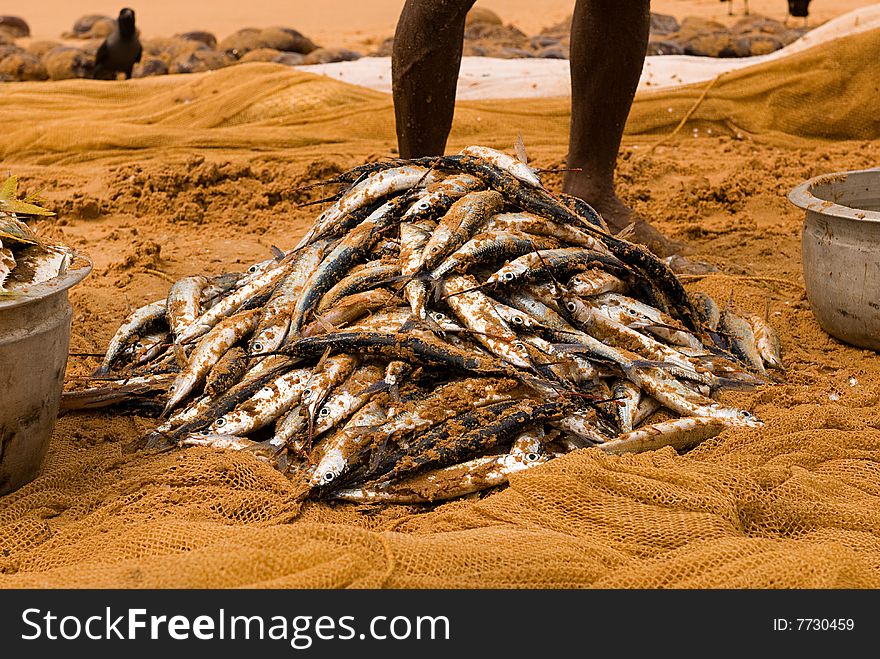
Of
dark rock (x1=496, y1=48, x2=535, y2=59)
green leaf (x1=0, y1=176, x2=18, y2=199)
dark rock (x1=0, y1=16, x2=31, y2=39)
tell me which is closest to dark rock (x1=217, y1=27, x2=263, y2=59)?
dark rock (x1=496, y1=48, x2=535, y2=59)

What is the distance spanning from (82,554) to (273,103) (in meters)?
6.39

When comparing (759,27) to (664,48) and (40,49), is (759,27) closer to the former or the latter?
(664,48)

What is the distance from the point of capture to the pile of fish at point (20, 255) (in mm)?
2783

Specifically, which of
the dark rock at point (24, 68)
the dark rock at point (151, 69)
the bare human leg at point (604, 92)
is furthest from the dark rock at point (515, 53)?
the bare human leg at point (604, 92)

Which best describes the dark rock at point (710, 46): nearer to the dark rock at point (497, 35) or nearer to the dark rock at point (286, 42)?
the dark rock at point (497, 35)

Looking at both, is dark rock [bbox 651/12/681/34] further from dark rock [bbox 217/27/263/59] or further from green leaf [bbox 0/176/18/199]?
green leaf [bbox 0/176/18/199]

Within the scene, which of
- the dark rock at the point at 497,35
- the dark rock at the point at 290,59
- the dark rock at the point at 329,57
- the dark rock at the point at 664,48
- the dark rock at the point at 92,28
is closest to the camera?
the dark rock at the point at 664,48

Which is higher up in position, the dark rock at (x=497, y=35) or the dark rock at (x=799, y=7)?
the dark rock at (x=799, y=7)

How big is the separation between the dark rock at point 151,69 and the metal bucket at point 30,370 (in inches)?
424

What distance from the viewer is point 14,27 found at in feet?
64.7

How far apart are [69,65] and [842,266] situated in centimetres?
1109

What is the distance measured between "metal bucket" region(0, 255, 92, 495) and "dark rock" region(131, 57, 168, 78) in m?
10.8

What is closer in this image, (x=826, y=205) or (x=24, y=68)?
(x=826, y=205)

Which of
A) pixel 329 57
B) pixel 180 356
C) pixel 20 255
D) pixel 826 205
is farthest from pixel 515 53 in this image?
pixel 20 255
